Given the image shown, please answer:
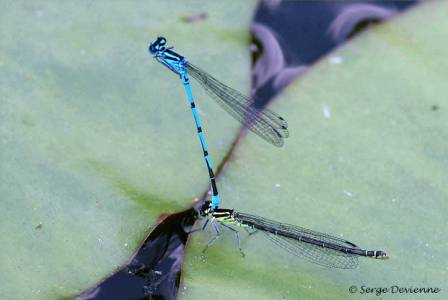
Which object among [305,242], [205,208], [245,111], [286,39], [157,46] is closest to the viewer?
[305,242]

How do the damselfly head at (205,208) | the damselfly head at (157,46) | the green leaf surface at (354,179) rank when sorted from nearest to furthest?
1. the green leaf surface at (354,179)
2. the damselfly head at (205,208)
3. the damselfly head at (157,46)

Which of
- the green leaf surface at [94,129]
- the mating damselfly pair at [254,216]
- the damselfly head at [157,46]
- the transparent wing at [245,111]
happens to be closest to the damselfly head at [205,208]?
the mating damselfly pair at [254,216]

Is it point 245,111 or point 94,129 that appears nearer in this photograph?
point 94,129

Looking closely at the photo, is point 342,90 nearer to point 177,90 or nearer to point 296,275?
point 177,90

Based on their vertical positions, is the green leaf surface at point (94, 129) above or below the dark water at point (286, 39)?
below

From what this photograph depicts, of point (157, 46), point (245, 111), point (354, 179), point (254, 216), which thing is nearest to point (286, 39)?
point (245, 111)

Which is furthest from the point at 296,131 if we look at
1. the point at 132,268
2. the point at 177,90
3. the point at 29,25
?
the point at 29,25

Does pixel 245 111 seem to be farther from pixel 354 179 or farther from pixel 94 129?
pixel 94 129

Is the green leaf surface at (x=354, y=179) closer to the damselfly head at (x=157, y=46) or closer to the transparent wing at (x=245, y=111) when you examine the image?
the transparent wing at (x=245, y=111)
